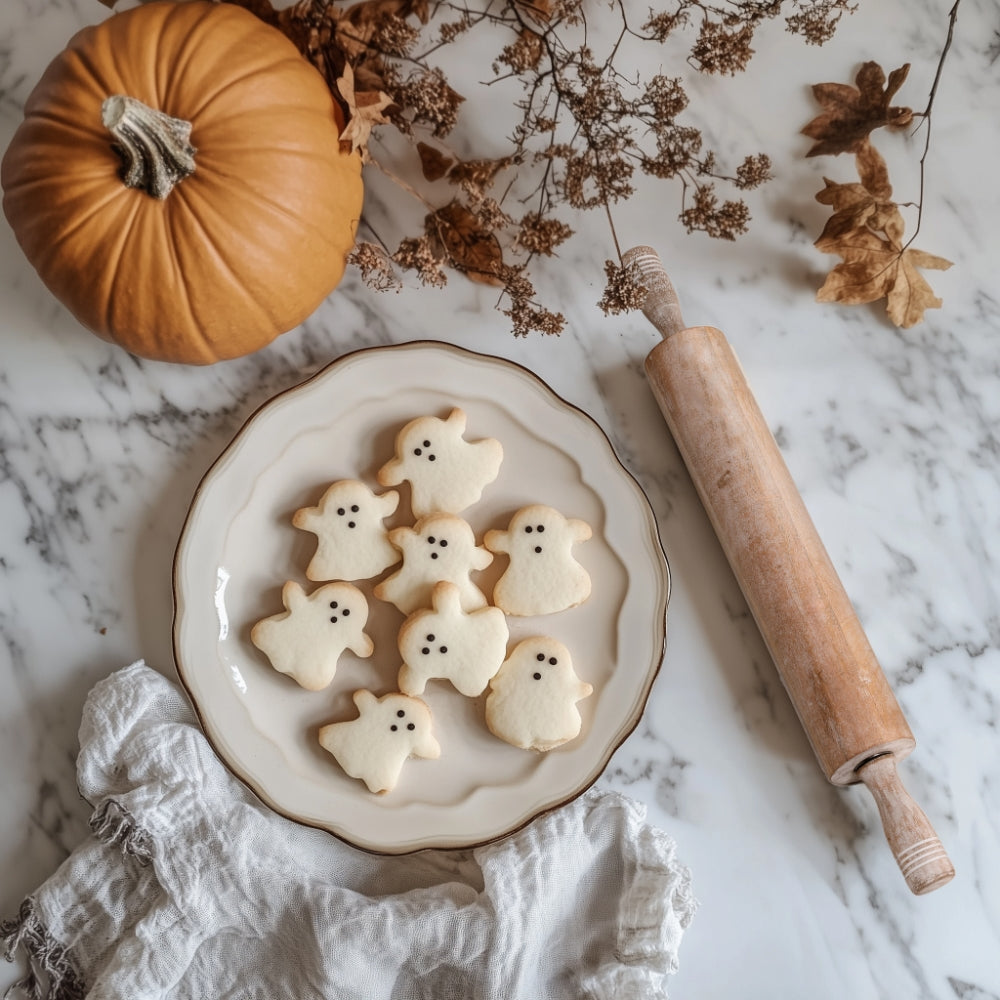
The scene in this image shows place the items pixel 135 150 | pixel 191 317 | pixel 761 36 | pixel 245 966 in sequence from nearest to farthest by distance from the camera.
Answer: pixel 135 150 → pixel 191 317 → pixel 245 966 → pixel 761 36

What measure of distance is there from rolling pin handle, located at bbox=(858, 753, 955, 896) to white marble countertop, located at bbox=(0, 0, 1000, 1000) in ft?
0.41

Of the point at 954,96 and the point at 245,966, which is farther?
the point at 954,96

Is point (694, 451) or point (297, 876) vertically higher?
point (694, 451)

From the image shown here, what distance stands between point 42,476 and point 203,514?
296mm

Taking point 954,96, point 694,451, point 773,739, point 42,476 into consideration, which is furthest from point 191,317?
point 954,96

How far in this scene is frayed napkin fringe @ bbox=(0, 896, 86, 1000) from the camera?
131cm

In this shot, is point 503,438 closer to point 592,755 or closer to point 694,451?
point 694,451

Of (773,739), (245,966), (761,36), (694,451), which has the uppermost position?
(761,36)

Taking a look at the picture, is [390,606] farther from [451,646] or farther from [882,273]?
[882,273]

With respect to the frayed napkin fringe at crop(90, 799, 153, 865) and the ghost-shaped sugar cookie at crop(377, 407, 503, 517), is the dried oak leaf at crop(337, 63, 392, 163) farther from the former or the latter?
the frayed napkin fringe at crop(90, 799, 153, 865)

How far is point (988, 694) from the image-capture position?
142cm

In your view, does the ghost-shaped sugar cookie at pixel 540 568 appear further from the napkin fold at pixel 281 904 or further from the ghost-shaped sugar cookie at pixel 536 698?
the napkin fold at pixel 281 904

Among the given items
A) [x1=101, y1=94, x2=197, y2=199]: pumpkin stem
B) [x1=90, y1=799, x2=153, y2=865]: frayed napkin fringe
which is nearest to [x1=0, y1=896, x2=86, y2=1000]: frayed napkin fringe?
[x1=90, y1=799, x2=153, y2=865]: frayed napkin fringe

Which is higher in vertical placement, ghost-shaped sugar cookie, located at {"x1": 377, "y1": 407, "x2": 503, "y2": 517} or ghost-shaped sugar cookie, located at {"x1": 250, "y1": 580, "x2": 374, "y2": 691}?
ghost-shaped sugar cookie, located at {"x1": 377, "y1": 407, "x2": 503, "y2": 517}
